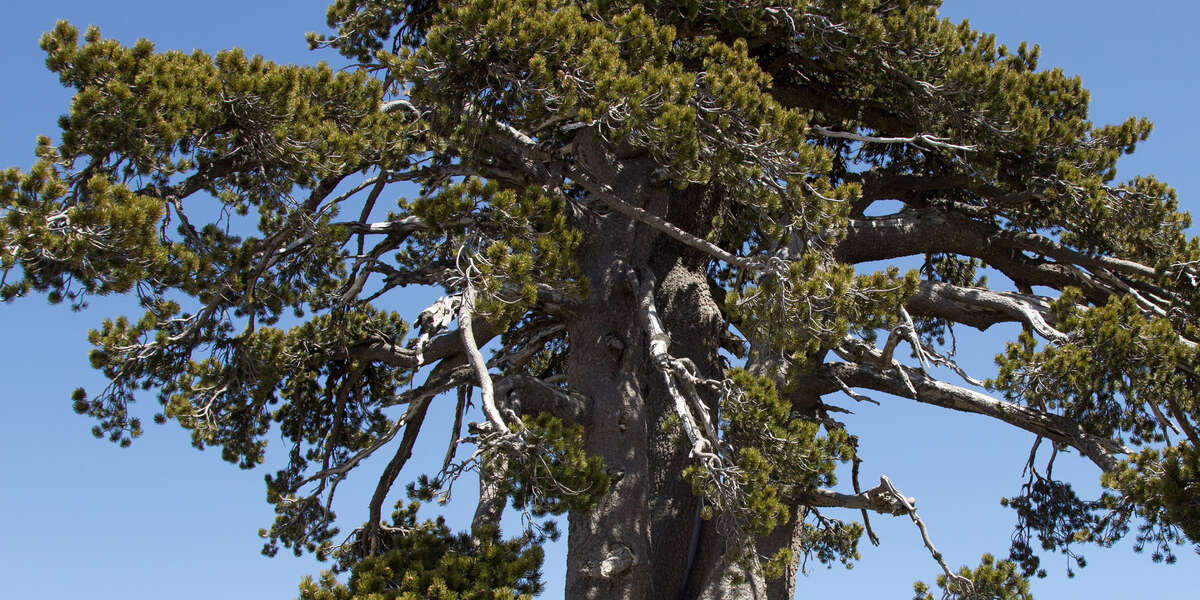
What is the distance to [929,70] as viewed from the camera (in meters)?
9.21

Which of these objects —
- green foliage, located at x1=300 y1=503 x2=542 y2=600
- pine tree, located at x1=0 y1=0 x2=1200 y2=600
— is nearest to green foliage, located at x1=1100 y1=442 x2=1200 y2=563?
pine tree, located at x1=0 y1=0 x2=1200 y2=600

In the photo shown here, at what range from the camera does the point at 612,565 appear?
792 centimetres

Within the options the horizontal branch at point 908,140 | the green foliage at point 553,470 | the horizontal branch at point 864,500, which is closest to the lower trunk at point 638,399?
the horizontal branch at point 864,500

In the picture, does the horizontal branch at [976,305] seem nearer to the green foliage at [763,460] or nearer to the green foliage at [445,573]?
the green foliage at [763,460]

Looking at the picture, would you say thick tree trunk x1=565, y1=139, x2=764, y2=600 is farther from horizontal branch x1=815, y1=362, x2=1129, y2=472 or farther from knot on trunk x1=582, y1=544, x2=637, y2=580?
horizontal branch x1=815, y1=362, x2=1129, y2=472

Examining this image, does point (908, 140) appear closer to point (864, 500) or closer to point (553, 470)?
point (864, 500)

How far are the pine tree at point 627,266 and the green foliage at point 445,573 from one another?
31 mm

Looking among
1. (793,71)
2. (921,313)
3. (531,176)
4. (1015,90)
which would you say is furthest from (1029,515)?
(531,176)

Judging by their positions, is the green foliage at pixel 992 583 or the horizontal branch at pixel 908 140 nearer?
the green foliage at pixel 992 583

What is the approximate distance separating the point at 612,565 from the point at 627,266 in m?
2.59

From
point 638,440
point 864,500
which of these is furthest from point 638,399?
point 864,500

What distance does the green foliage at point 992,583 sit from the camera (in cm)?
748

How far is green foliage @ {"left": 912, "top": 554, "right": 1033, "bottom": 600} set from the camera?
7484 mm

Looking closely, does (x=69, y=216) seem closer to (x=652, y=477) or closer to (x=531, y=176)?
(x=531, y=176)
